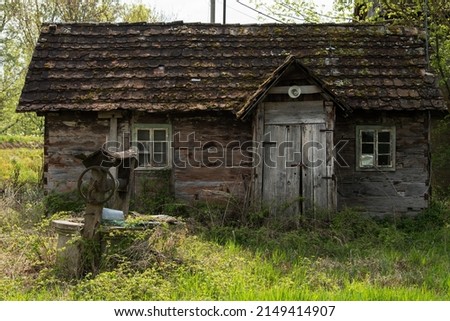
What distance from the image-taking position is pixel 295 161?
1159 cm

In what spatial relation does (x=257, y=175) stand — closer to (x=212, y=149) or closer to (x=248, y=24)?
(x=212, y=149)

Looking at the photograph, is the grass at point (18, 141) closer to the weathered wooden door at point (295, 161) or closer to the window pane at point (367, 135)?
the weathered wooden door at point (295, 161)

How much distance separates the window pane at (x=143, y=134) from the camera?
12.7m

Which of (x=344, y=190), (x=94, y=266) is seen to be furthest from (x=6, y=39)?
(x=94, y=266)

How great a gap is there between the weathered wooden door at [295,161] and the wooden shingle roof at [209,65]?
864mm

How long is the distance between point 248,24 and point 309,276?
9.06m

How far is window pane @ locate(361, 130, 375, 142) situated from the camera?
12.7 metres

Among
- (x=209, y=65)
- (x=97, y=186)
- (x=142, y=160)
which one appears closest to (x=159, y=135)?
(x=142, y=160)

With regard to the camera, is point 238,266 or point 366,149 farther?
point 366,149

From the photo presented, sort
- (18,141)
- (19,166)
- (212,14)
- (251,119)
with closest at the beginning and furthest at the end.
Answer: (251,119), (19,166), (212,14), (18,141)

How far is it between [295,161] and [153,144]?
3484 millimetres

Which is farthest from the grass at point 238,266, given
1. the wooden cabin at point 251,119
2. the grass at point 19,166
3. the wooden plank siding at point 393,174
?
the grass at point 19,166

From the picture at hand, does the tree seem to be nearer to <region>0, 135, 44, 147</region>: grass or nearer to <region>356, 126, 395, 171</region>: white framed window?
<region>0, 135, 44, 147</region>: grass

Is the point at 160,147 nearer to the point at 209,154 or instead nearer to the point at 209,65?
the point at 209,154
